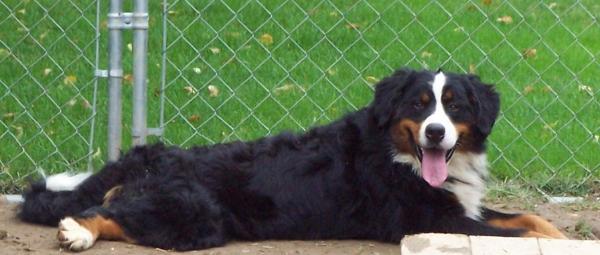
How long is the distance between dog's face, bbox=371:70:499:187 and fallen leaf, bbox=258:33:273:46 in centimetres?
298

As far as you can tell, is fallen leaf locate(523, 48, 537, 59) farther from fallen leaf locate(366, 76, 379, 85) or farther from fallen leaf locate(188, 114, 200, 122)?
fallen leaf locate(188, 114, 200, 122)

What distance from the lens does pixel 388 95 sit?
17.3 ft

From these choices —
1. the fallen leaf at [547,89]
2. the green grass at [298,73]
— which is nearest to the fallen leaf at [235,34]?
the green grass at [298,73]

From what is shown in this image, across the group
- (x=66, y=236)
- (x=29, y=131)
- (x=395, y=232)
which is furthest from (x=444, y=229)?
(x=29, y=131)

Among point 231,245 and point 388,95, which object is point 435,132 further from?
point 231,245

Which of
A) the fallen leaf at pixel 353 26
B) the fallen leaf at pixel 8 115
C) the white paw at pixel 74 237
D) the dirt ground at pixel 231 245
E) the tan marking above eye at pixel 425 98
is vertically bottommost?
the dirt ground at pixel 231 245

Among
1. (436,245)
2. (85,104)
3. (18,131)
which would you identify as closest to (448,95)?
(436,245)

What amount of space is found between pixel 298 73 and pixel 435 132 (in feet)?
9.08

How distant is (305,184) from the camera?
544 centimetres

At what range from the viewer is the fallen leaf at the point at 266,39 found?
8281 mm

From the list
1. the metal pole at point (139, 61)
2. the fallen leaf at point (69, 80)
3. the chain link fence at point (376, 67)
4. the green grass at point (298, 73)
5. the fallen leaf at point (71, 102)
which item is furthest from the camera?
the fallen leaf at point (69, 80)

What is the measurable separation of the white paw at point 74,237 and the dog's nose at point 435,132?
1.43m

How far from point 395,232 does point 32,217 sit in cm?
164

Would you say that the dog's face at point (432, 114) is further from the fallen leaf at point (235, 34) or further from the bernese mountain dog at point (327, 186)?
the fallen leaf at point (235, 34)
